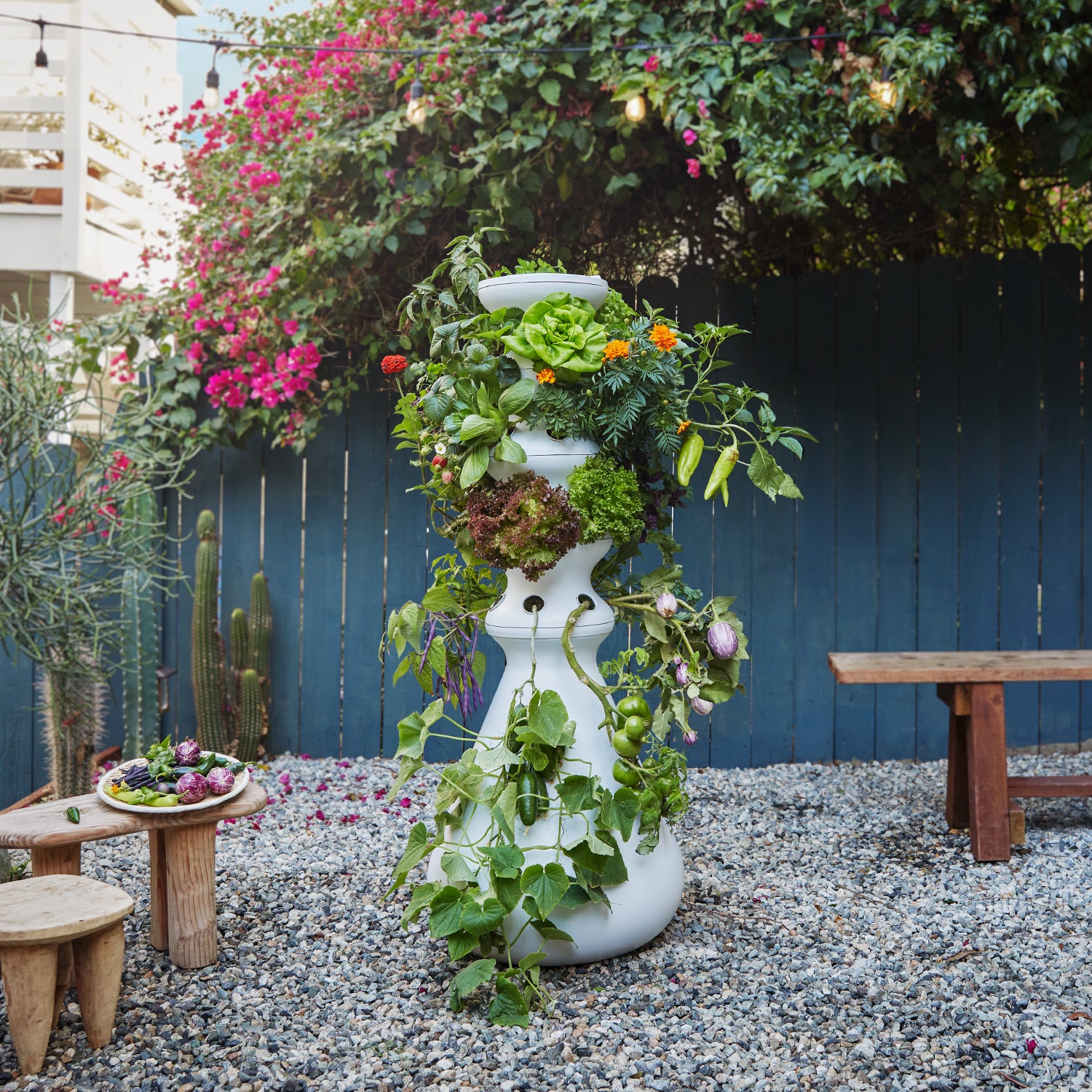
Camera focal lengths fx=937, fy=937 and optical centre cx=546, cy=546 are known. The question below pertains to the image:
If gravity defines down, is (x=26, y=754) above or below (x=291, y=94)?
below

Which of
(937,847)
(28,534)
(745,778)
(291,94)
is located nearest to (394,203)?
(291,94)

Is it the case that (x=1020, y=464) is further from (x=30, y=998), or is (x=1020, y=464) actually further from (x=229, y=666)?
(x=30, y=998)

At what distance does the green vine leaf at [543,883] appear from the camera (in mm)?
1948

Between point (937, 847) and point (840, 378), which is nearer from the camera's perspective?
point (937, 847)

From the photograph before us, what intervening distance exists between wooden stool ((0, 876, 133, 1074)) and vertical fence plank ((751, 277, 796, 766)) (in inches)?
102

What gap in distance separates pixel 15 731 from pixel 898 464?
372 centimetres

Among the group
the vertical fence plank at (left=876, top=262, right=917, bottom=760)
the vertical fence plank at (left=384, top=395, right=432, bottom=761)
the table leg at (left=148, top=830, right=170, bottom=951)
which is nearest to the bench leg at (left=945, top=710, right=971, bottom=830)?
the vertical fence plank at (left=876, top=262, right=917, bottom=760)

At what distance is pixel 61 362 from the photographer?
3.47m

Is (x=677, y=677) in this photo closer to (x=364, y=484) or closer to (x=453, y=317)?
(x=453, y=317)

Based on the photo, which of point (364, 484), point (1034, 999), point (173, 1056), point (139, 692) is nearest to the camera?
point (173, 1056)

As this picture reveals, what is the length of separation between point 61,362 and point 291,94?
139 cm

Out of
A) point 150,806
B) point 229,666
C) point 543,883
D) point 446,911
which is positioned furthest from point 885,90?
point 229,666

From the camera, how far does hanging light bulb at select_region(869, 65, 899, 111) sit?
2844 mm

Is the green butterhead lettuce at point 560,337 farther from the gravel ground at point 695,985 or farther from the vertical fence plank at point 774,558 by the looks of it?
the vertical fence plank at point 774,558
